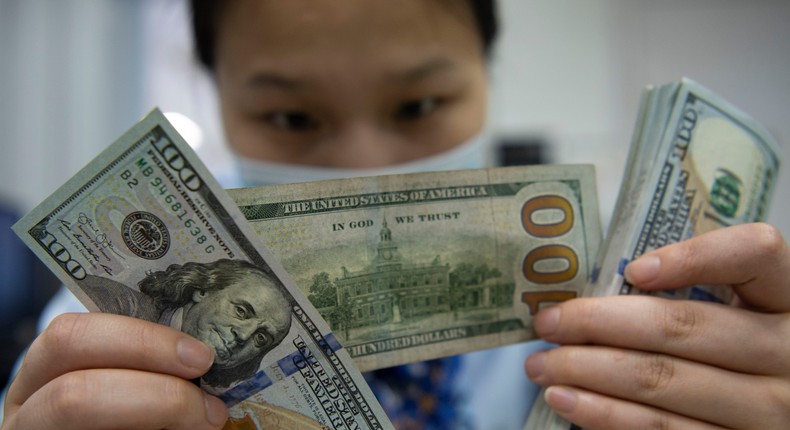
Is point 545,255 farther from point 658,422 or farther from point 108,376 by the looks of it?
point 108,376

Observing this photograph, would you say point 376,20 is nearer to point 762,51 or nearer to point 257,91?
point 257,91

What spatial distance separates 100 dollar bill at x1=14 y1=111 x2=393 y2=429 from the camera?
1.62 feet

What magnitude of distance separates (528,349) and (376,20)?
847mm

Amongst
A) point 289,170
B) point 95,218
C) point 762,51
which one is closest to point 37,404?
point 95,218

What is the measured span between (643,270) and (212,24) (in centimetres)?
90

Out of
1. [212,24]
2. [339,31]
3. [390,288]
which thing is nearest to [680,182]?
[390,288]

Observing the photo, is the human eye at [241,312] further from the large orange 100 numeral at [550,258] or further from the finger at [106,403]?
the large orange 100 numeral at [550,258]

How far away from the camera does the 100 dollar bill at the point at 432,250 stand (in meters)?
0.58

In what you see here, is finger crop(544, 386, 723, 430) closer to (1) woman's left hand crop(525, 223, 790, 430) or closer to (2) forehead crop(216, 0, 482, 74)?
(1) woman's left hand crop(525, 223, 790, 430)

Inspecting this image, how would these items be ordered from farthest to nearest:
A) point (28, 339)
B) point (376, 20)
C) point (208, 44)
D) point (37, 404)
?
1. point (28, 339)
2. point (208, 44)
3. point (376, 20)
4. point (37, 404)

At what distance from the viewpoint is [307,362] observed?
550 mm

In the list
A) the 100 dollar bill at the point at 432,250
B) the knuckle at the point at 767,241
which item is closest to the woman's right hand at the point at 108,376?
the 100 dollar bill at the point at 432,250

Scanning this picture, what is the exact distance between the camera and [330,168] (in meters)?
0.84

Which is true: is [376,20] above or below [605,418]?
above
